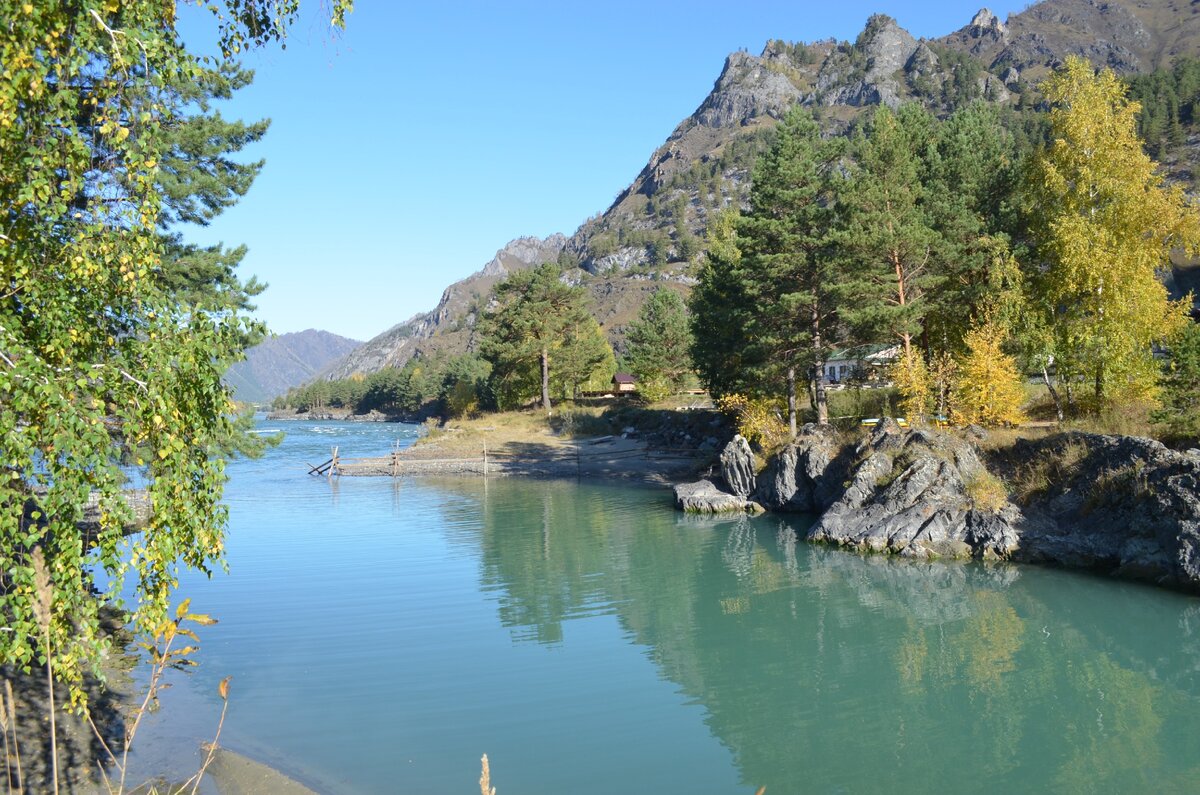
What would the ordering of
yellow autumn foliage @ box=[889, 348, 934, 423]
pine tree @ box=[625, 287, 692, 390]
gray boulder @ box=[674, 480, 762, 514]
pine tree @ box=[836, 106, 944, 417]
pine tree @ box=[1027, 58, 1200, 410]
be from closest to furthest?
pine tree @ box=[1027, 58, 1200, 410] < yellow autumn foliage @ box=[889, 348, 934, 423] < pine tree @ box=[836, 106, 944, 417] < gray boulder @ box=[674, 480, 762, 514] < pine tree @ box=[625, 287, 692, 390]

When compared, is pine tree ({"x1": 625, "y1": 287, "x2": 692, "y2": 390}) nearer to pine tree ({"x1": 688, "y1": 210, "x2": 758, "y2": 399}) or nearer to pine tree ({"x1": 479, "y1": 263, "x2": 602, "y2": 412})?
pine tree ({"x1": 479, "y1": 263, "x2": 602, "y2": 412})

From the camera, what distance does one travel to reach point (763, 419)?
40375 millimetres

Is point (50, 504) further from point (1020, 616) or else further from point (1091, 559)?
point (1091, 559)

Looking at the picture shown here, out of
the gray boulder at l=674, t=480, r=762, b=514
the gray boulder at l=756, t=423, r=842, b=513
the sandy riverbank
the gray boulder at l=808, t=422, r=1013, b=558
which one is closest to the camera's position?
the gray boulder at l=808, t=422, r=1013, b=558

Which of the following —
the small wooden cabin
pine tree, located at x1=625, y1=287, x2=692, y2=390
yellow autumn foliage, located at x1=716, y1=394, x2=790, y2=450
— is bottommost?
yellow autumn foliage, located at x1=716, y1=394, x2=790, y2=450

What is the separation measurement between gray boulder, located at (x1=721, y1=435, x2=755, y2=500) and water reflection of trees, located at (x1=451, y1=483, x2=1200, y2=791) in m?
8.57

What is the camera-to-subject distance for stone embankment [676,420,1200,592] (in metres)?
20.2

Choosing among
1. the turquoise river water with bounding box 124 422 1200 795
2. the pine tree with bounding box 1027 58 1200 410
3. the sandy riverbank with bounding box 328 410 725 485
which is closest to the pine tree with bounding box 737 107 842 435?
the pine tree with bounding box 1027 58 1200 410

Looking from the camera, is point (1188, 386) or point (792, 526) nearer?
point (1188, 386)

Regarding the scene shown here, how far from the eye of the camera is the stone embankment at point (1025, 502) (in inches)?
795

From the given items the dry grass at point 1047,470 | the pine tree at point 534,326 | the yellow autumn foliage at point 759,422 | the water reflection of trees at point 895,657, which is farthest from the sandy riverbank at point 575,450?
the water reflection of trees at point 895,657

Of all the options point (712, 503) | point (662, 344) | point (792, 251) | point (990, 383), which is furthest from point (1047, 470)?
point (662, 344)

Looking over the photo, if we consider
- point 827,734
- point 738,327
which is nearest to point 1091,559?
point 827,734

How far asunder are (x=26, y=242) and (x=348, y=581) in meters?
18.8
